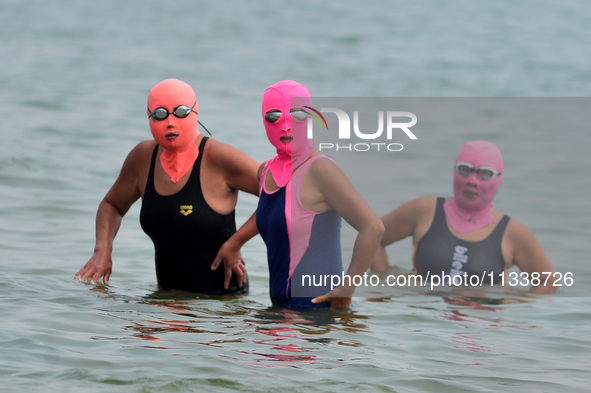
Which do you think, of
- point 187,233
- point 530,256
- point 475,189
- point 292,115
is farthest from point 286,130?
point 530,256

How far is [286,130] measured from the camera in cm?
450

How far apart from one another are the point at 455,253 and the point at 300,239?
203 cm

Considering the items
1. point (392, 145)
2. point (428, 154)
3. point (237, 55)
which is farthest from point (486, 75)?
point (392, 145)

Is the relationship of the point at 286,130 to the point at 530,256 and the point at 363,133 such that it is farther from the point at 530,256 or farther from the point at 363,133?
the point at 530,256

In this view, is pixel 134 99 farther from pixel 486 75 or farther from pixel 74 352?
pixel 74 352

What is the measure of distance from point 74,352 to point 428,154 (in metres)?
4.38

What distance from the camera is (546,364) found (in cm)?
425

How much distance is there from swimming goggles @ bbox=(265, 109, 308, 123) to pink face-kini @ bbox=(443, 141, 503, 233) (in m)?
2.00

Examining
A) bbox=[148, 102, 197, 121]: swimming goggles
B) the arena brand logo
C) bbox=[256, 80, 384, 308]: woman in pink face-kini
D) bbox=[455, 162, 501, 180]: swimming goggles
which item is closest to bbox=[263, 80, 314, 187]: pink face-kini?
bbox=[256, 80, 384, 308]: woman in pink face-kini

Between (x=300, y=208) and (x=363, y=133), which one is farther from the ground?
(x=363, y=133)

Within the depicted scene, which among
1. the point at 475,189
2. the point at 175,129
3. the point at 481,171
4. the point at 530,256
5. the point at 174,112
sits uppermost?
the point at 174,112

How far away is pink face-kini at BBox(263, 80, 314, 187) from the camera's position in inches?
178

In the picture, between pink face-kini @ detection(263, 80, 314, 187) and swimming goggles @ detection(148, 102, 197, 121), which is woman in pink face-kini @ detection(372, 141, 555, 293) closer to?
pink face-kini @ detection(263, 80, 314, 187)

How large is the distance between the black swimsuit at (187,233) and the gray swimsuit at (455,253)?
166 centimetres
